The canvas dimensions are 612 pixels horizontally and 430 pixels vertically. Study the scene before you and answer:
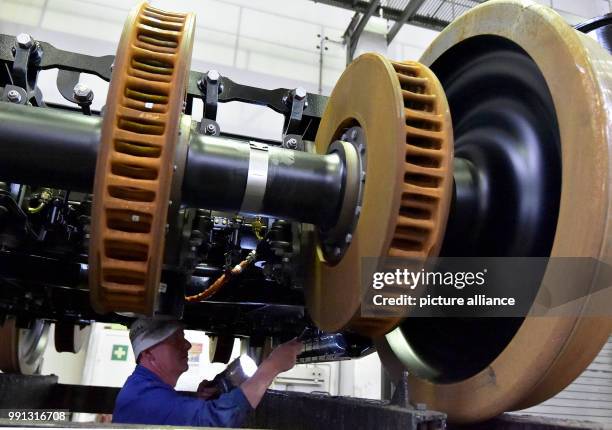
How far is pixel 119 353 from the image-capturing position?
379 cm

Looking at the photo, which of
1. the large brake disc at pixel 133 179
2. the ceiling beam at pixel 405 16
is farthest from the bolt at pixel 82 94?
the ceiling beam at pixel 405 16

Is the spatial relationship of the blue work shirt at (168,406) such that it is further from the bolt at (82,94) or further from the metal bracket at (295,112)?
the bolt at (82,94)

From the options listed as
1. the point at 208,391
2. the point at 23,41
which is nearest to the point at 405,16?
the point at 208,391

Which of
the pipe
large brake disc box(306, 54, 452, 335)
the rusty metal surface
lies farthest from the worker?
the pipe

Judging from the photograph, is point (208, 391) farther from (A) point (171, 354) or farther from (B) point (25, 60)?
(B) point (25, 60)

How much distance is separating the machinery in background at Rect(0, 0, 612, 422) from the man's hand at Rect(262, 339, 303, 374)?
0.47 feet

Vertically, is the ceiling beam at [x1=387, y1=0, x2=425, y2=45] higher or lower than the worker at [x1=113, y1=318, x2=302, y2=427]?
higher

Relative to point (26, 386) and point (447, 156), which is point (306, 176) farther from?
point (26, 386)

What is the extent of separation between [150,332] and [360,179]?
697 mm

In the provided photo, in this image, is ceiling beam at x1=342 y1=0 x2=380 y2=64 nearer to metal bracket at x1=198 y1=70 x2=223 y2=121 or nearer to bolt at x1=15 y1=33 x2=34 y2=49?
metal bracket at x1=198 y1=70 x2=223 y2=121

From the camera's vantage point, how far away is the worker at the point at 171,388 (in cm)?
97

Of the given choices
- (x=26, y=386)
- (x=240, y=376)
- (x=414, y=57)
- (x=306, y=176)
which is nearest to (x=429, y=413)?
(x=306, y=176)

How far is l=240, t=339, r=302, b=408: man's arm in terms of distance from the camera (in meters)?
0.97

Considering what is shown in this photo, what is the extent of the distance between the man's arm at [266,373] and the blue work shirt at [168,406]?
0.01 metres
